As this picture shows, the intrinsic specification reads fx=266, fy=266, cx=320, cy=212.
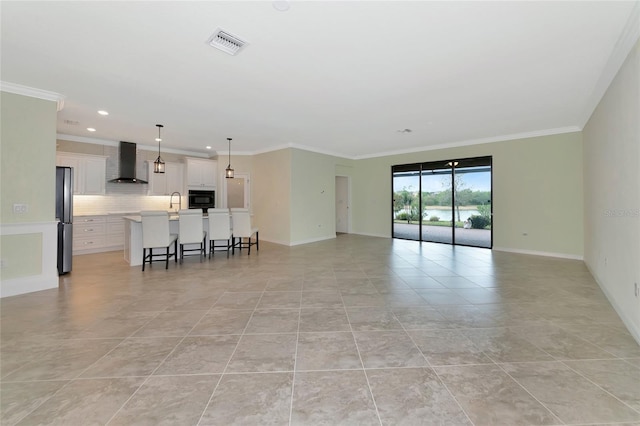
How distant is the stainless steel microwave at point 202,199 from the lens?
7.77 metres

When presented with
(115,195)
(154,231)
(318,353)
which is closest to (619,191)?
(318,353)

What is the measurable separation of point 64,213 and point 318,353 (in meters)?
4.91

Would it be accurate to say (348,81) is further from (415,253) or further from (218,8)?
(415,253)

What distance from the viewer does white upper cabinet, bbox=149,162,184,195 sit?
743 centimetres

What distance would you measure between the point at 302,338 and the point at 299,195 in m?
5.37

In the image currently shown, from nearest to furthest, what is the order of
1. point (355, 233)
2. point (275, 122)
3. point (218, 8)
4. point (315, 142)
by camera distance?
1. point (218, 8)
2. point (275, 122)
3. point (315, 142)
4. point (355, 233)

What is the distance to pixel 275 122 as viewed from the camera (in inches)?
209

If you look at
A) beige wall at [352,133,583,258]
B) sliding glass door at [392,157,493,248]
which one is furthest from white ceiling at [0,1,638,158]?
sliding glass door at [392,157,493,248]

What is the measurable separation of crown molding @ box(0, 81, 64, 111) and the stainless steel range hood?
304 cm

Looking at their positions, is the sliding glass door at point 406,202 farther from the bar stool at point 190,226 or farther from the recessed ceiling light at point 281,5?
the recessed ceiling light at point 281,5

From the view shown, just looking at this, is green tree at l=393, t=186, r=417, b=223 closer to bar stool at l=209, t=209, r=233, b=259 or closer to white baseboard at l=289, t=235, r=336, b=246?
white baseboard at l=289, t=235, r=336, b=246

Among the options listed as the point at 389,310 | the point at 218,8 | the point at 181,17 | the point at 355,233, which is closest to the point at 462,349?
the point at 389,310

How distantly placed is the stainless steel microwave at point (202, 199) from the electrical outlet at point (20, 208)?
4.12 metres

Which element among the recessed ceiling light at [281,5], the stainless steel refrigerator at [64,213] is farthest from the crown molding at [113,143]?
the recessed ceiling light at [281,5]
